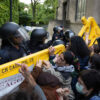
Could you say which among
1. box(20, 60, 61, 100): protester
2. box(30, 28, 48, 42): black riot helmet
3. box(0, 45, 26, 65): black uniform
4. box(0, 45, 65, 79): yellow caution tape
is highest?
box(30, 28, 48, 42): black riot helmet

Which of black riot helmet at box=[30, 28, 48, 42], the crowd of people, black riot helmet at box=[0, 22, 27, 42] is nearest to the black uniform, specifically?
the crowd of people

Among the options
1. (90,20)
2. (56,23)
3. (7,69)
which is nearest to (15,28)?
(7,69)

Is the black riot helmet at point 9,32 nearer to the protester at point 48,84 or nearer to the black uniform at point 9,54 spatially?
the black uniform at point 9,54

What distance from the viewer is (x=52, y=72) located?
204 cm

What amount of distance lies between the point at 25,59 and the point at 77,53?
4.16 feet

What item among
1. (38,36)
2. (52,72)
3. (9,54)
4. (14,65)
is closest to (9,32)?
(9,54)

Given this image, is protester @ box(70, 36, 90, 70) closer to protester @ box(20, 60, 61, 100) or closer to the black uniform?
the black uniform

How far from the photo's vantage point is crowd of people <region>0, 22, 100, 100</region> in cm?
164

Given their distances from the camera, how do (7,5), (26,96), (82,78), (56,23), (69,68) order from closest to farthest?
(26,96) → (82,78) → (69,68) → (7,5) → (56,23)

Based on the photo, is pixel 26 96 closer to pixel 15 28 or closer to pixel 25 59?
pixel 25 59

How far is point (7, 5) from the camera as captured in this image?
26.6ft

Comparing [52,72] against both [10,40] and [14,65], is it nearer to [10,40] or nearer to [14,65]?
[14,65]

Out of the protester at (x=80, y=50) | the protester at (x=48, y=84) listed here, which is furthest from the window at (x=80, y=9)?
the protester at (x=48, y=84)

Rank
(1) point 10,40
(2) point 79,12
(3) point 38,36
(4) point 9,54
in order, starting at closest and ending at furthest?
(4) point 9,54, (1) point 10,40, (3) point 38,36, (2) point 79,12
